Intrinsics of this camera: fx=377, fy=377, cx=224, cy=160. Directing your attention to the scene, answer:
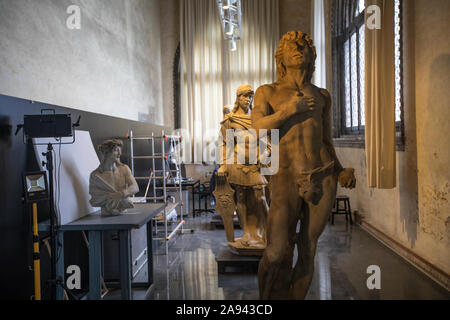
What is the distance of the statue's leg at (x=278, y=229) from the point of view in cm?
263

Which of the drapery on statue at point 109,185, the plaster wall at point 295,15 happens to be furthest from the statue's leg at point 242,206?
the plaster wall at point 295,15

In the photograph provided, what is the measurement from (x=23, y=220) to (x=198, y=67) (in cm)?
899

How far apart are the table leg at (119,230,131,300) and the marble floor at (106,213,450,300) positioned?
2.40 feet

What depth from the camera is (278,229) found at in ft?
8.59

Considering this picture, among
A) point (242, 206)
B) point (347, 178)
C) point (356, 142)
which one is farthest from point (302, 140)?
point (356, 142)

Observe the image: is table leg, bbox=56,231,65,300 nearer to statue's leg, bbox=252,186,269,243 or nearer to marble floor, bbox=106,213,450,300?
marble floor, bbox=106,213,450,300

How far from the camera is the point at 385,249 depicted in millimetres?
5500

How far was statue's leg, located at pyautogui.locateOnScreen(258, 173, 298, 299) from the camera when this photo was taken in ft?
8.63

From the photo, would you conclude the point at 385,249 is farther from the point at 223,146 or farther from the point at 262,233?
the point at 223,146

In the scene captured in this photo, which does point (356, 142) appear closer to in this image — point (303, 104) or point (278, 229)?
point (303, 104)

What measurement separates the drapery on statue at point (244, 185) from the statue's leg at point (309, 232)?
1.94 metres

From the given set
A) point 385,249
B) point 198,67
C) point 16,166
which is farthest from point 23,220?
point 198,67

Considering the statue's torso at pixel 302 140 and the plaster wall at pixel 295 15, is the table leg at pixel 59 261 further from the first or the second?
the plaster wall at pixel 295 15

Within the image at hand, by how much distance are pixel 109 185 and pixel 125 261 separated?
830mm
